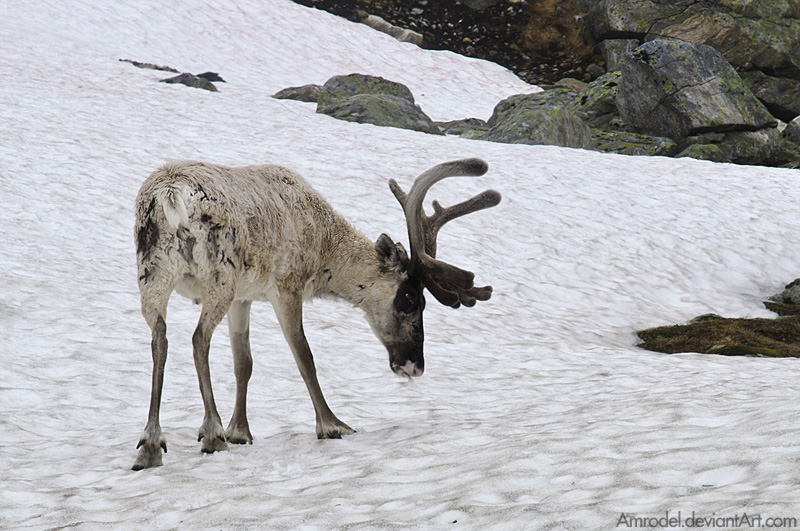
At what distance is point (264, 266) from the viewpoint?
6.54m

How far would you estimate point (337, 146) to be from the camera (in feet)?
65.1

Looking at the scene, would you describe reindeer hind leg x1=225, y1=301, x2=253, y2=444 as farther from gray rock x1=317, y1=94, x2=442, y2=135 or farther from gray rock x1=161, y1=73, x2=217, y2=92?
gray rock x1=161, y1=73, x2=217, y2=92

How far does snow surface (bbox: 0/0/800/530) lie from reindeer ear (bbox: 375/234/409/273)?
153 centimetres

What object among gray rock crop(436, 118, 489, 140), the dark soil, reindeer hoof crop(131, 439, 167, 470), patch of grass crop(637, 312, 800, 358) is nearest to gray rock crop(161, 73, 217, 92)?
gray rock crop(436, 118, 489, 140)

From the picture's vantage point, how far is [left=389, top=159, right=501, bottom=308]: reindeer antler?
737 centimetres

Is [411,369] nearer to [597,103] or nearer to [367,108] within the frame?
[367,108]

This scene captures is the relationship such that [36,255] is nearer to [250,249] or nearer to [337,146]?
[250,249]

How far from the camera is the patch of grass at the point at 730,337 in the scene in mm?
10961

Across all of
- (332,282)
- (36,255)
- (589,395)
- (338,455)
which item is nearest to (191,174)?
(332,282)

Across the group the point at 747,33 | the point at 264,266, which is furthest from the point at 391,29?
the point at 264,266

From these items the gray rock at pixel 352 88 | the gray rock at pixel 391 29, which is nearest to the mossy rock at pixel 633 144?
the gray rock at pixel 352 88

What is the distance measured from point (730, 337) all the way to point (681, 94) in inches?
708

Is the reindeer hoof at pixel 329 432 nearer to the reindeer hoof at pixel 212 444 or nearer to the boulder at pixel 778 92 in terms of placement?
the reindeer hoof at pixel 212 444

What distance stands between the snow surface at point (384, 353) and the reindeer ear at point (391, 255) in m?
→ 1.53
